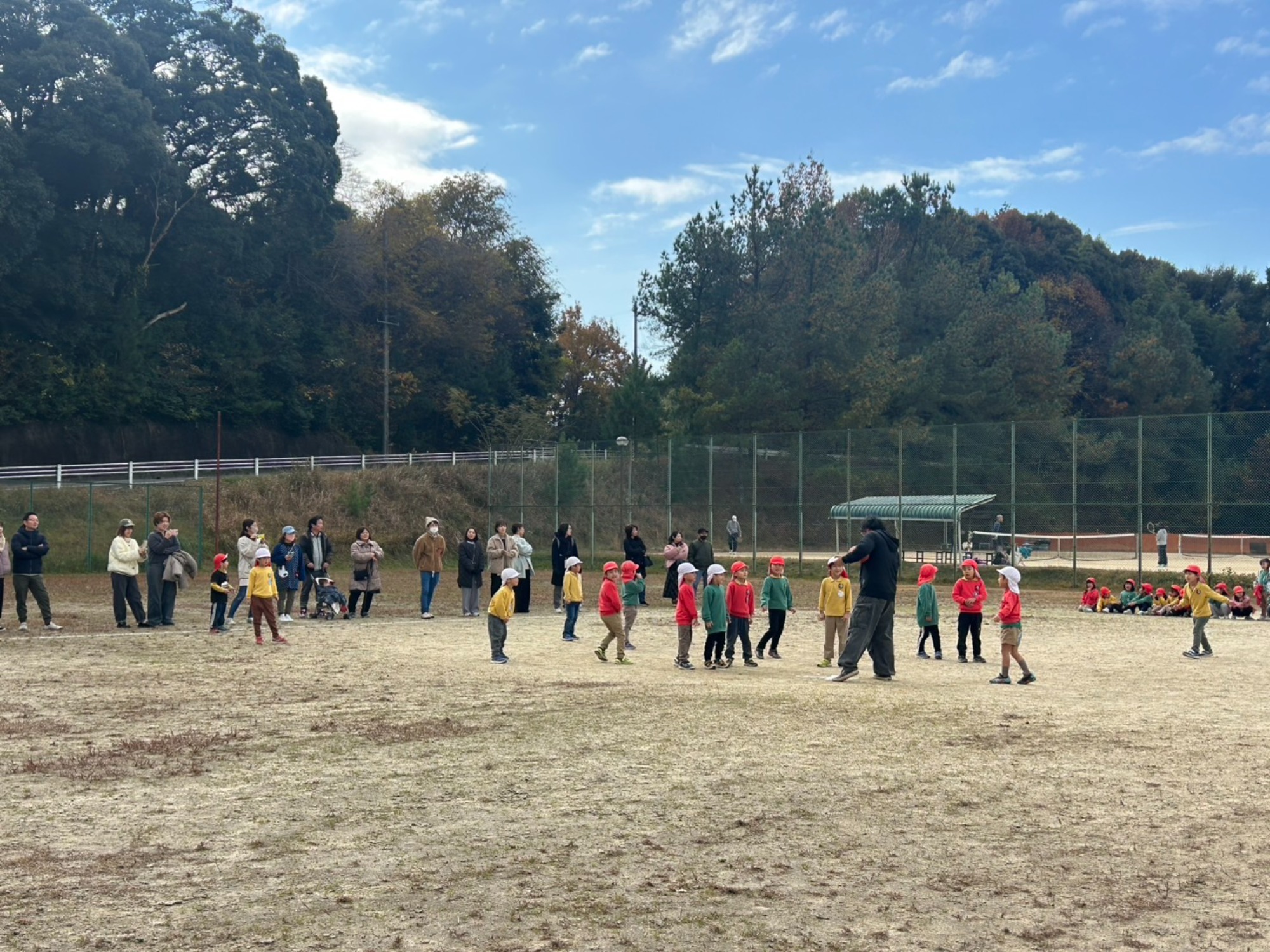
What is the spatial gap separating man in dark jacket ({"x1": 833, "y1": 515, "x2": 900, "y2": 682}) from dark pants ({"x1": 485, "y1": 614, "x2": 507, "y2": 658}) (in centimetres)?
426

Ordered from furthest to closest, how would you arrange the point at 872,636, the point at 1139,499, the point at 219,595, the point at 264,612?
the point at 1139,499, the point at 219,595, the point at 264,612, the point at 872,636

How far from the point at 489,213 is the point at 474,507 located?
27.9 metres

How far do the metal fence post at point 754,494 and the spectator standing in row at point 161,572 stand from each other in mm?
20369

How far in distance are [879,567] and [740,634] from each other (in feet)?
8.91

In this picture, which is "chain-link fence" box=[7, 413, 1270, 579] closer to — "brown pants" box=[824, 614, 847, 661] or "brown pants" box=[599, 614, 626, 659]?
"brown pants" box=[824, 614, 847, 661]

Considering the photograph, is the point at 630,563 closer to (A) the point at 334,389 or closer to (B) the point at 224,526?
(B) the point at 224,526

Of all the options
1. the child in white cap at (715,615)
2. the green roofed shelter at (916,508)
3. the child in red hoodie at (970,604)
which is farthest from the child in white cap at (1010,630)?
the green roofed shelter at (916,508)

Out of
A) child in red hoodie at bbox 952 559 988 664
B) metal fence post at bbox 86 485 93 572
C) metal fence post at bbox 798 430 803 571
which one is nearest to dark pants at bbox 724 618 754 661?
child in red hoodie at bbox 952 559 988 664

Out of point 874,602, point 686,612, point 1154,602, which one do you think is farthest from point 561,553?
point 1154,602

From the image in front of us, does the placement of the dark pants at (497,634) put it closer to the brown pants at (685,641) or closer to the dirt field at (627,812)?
the dirt field at (627,812)

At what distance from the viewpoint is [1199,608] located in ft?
56.6

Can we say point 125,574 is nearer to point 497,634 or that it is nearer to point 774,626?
point 497,634

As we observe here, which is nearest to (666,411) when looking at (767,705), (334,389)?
(334,389)

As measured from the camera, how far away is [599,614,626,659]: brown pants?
647 inches
